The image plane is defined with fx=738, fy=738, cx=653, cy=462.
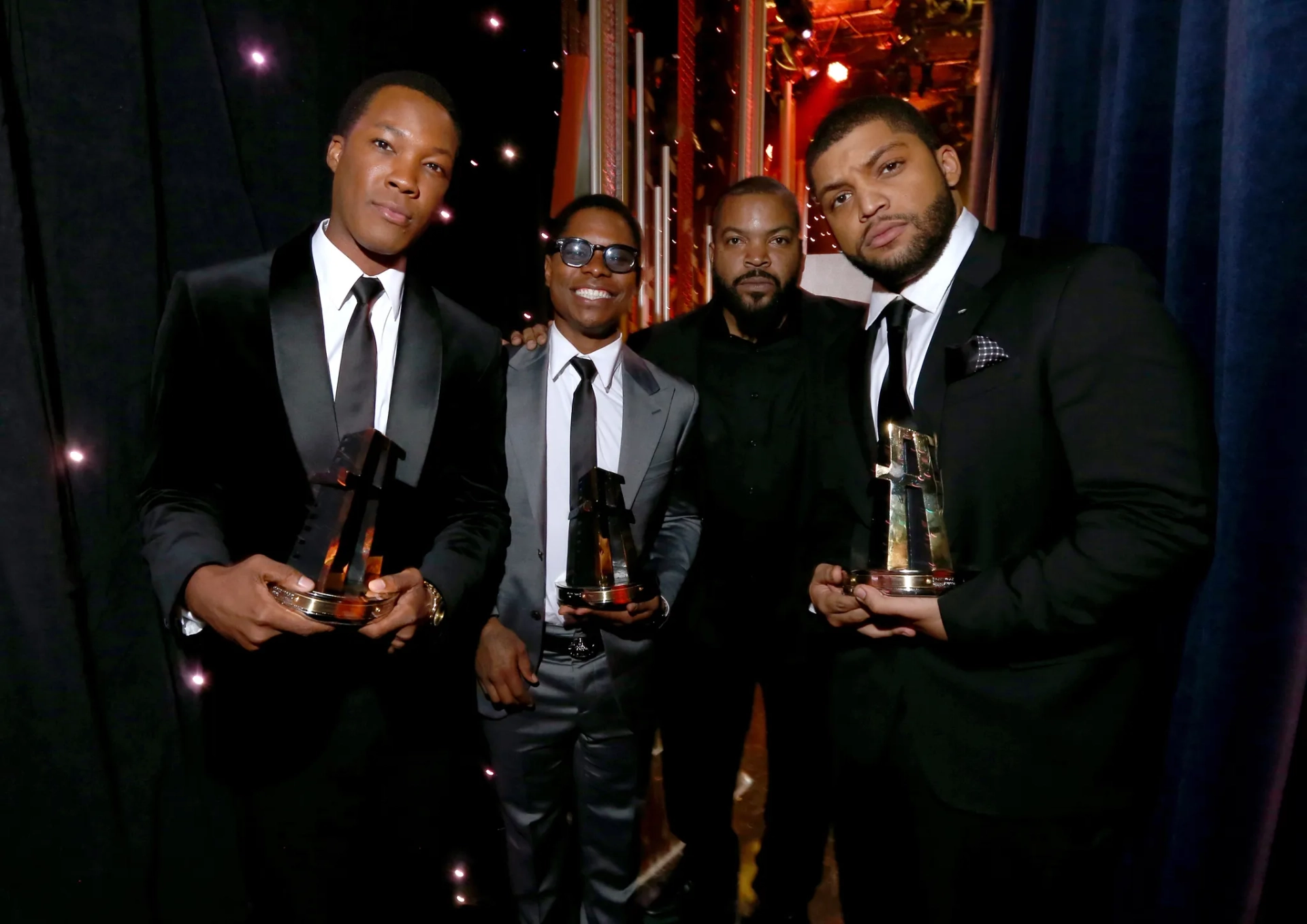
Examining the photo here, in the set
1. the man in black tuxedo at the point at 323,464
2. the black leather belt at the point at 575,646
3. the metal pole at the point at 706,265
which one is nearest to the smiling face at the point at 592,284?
the man in black tuxedo at the point at 323,464

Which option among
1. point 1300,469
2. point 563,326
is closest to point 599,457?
point 563,326

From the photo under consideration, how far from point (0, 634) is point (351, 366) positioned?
3.08ft

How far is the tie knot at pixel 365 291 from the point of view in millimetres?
1457

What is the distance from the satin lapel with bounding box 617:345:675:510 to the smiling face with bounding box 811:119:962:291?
0.66 meters

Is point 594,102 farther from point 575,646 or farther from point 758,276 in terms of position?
point 575,646

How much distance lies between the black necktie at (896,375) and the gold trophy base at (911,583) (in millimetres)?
272

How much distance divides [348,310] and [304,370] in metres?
0.17

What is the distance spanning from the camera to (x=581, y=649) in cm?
189

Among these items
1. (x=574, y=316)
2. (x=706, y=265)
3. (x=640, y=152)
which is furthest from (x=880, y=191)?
(x=706, y=265)

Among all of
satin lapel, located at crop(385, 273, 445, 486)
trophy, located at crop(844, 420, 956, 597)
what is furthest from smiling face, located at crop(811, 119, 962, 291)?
satin lapel, located at crop(385, 273, 445, 486)

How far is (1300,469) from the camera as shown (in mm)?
1287

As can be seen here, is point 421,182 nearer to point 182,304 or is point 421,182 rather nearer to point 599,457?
point 182,304

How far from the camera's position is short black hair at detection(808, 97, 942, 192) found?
5.12ft

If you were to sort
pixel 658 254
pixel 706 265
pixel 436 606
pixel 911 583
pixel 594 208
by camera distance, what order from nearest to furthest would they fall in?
pixel 911 583 → pixel 436 606 → pixel 594 208 → pixel 658 254 → pixel 706 265
